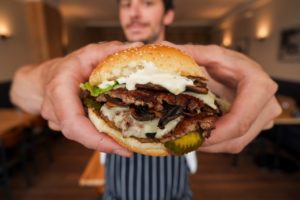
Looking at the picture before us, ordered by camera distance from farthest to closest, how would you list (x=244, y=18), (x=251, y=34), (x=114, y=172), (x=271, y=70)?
(x=244, y=18) < (x=251, y=34) < (x=271, y=70) < (x=114, y=172)

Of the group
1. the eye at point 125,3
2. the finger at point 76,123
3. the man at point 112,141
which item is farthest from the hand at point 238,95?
the eye at point 125,3

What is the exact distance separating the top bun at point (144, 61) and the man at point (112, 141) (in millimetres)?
100

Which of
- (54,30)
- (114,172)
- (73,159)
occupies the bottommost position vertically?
(73,159)

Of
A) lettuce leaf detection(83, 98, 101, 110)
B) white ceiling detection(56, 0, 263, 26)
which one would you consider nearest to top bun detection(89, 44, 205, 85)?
lettuce leaf detection(83, 98, 101, 110)

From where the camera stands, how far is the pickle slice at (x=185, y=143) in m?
0.85

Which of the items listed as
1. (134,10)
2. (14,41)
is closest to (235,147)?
(134,10)

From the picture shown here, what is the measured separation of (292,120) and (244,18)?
6376 millimetres

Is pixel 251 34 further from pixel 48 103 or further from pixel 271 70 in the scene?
pixel 48 103

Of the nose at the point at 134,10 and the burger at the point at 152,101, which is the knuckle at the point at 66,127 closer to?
the burger at the point at 152,101

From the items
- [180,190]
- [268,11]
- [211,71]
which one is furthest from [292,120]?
[268,11]

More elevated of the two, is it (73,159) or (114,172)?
(114,172)

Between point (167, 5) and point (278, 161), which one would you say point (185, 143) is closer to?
point (167, 5)

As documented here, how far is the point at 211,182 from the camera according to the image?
3643 mm

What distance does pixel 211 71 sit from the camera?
45.9 inches
